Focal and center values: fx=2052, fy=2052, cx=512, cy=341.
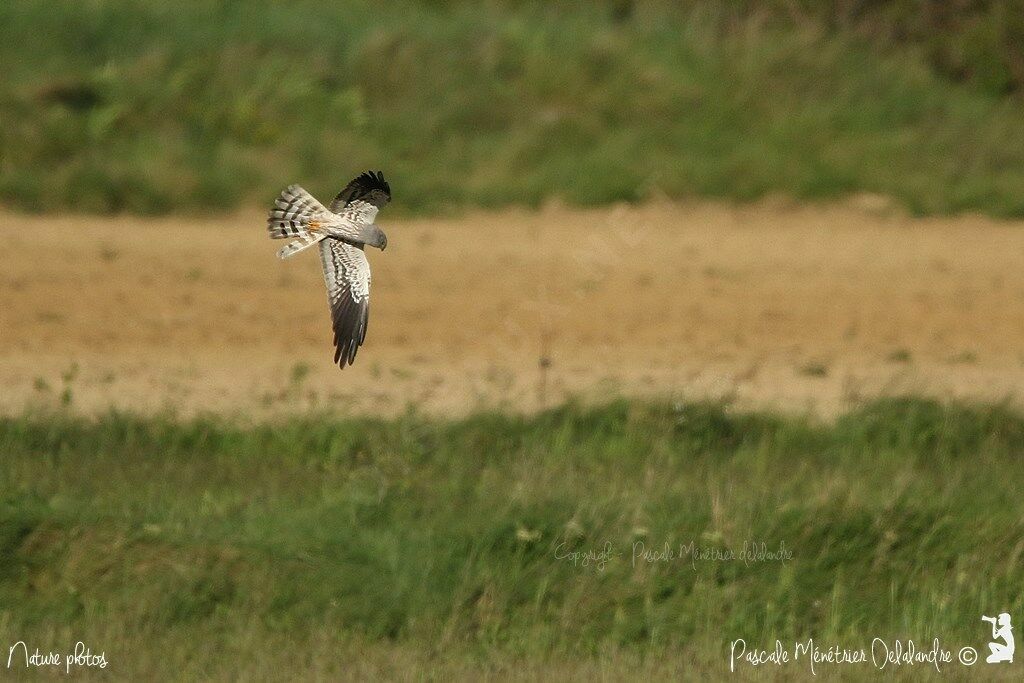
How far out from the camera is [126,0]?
10.6 m

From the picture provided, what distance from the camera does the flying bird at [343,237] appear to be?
13.6 ft

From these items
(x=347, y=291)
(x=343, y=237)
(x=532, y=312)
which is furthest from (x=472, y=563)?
(x=532, y=312)

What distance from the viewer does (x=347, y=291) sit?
4285mm

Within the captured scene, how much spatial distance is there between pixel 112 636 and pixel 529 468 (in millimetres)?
1526

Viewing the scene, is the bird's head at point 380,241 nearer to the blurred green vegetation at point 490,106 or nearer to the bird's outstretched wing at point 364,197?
the bird's outstretched wing at point 364,197

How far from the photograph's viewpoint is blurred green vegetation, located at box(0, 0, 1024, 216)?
940cm

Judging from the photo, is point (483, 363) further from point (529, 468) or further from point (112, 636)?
point (112, 636)

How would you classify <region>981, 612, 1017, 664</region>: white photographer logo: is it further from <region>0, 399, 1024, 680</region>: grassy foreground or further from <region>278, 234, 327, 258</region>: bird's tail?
<region>278, 234, 327, 258</region>: bird's tail

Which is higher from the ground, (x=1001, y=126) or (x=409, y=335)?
(x=1001, y=126)

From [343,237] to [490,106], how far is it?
600cm

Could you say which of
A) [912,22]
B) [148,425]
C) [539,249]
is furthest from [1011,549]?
[912,22]

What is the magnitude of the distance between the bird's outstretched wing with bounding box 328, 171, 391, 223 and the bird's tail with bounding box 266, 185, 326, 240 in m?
0.10

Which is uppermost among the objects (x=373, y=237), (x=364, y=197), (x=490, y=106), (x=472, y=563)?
(x=490, y=106)

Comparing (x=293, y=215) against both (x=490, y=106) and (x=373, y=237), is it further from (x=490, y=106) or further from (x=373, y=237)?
(x=490, y=106)
